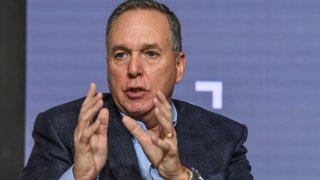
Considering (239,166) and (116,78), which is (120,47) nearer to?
(116,78)

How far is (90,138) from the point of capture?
163 centimetres

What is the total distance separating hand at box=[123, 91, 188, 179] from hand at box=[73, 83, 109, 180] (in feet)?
0.24

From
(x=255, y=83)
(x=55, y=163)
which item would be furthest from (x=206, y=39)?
(x=55, y=163)

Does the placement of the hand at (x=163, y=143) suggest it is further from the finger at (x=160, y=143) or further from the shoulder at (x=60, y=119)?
the shoulder at (x=60, y=119)

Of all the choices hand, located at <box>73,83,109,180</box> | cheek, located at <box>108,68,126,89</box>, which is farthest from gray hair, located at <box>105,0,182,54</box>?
hand, located at <box>73,83,109,180</box>

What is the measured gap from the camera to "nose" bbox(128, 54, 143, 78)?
5.97ft

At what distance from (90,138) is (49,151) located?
26 centimetres

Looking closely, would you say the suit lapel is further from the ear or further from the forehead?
the forehead

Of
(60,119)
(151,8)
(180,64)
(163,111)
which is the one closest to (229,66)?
(180,64)

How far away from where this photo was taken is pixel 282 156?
253 centimetres

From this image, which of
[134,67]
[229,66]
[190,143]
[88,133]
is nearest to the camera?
[88,133]

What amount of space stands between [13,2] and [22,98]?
1.12 ft

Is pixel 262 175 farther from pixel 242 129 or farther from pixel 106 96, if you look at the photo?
pixel 106 96

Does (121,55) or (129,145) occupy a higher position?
(121,55)
